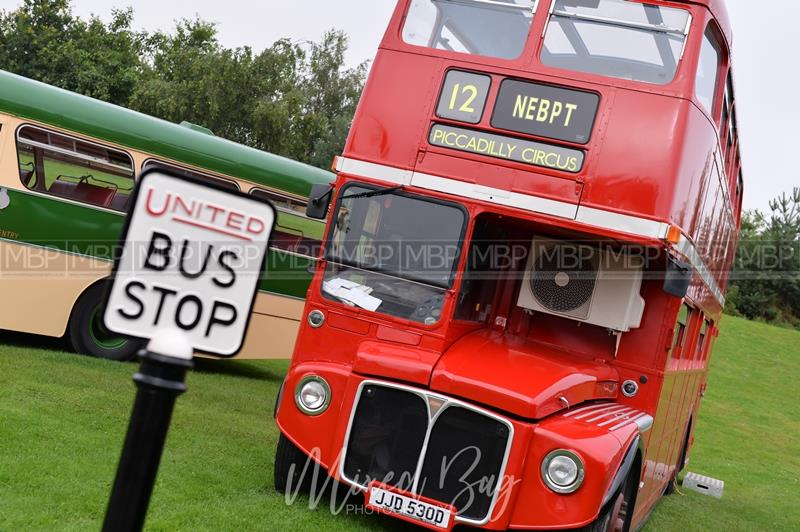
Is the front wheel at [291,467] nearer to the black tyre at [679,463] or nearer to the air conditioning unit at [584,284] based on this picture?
the air conditioning unit at [584,284]

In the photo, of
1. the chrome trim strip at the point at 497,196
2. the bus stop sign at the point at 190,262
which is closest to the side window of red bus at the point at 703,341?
the chrome trim strip at the point at 497,196

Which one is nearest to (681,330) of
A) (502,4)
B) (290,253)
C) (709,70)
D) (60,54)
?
(709,70)

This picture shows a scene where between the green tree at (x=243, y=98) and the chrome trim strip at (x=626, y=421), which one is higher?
the green tree at (x=243, y=98)

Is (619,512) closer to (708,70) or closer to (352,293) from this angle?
(352,293)

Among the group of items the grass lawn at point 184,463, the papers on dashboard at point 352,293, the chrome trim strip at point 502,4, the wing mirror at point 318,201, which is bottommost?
the grass lawn at point 184,463

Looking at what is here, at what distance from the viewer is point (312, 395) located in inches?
267

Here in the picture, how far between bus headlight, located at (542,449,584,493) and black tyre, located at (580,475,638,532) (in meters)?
0.31

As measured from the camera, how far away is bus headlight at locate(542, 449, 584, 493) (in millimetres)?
6039

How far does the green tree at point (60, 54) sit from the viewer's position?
147 ft

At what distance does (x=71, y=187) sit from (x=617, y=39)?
6997 millimetres

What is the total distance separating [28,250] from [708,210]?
7.51 m

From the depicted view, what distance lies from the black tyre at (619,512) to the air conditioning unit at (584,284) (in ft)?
3.97

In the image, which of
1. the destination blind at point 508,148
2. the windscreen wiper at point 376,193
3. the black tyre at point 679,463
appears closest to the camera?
the destination blind at point 508,148

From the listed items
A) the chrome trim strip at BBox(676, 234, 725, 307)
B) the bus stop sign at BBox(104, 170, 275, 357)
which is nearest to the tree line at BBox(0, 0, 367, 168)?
the chrome trim strip at BBox(676, 234, 725, 307)
